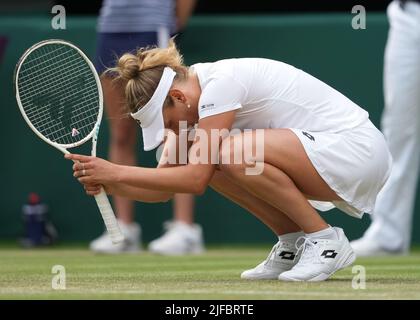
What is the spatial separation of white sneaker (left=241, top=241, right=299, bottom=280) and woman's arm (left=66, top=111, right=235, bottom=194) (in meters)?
0.51

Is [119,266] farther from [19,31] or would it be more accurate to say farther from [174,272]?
[19,31]

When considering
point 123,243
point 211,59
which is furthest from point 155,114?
point 211,59

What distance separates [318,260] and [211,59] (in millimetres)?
3183

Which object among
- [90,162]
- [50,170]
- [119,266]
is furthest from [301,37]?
[90,162]

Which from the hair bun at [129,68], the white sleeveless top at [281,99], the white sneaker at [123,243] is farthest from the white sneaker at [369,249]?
the hair bun at [129,68]

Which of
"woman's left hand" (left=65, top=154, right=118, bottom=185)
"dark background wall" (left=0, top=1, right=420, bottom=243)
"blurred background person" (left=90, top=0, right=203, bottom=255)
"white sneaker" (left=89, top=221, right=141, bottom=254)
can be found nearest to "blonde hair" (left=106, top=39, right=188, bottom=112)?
"woman's left hand" (left=65, top=154, right=118, bottom=185)

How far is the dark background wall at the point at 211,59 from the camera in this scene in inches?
281

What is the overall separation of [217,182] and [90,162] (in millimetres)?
599

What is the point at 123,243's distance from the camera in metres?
6.43

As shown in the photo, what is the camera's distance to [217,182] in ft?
14.4

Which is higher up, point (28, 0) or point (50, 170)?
point (28, 0)

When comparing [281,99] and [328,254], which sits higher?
[281,99]

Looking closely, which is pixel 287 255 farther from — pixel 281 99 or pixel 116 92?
pixel 116 92

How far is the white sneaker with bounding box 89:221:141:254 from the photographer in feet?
20.8
